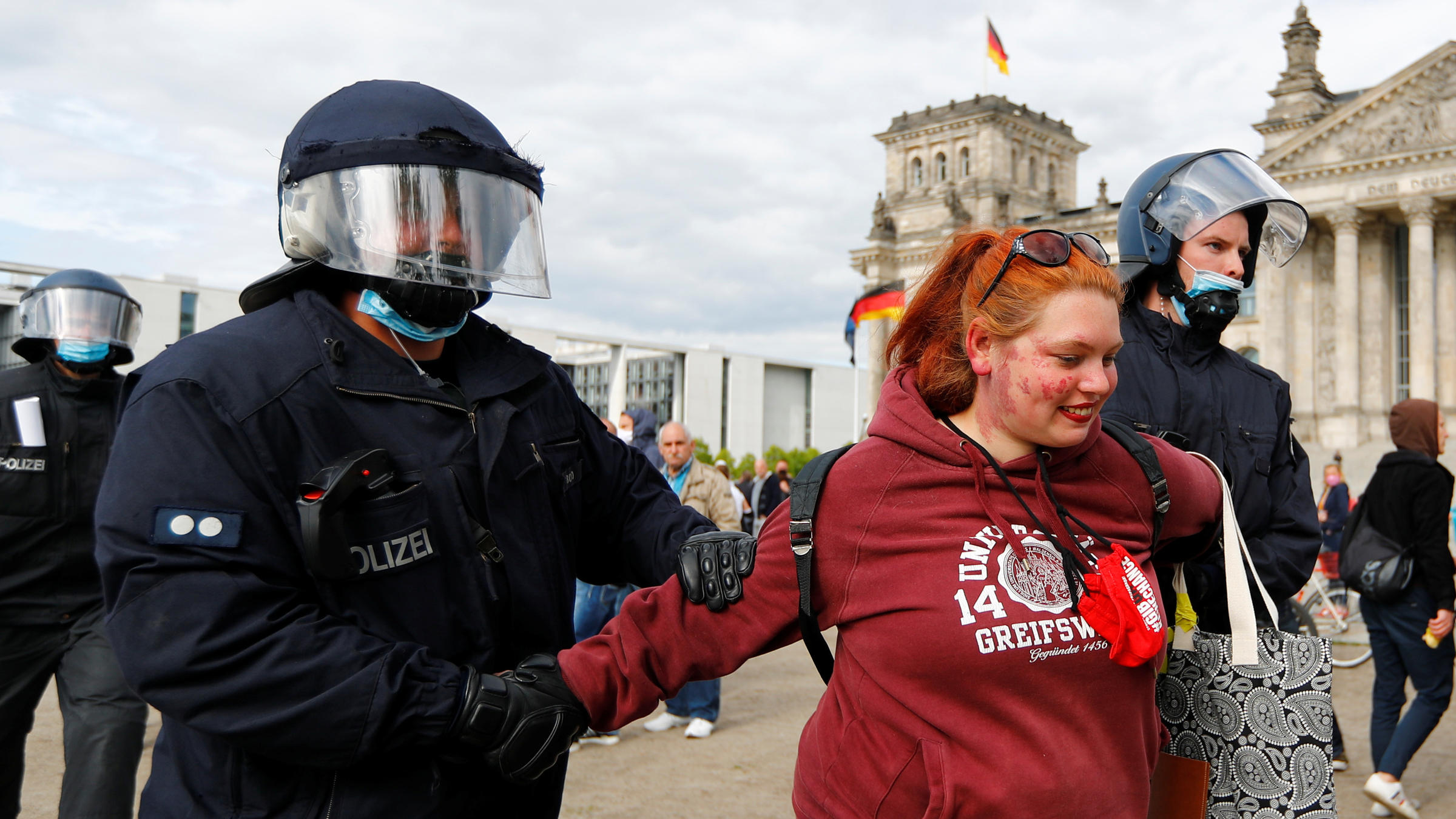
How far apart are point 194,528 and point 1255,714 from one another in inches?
79.4

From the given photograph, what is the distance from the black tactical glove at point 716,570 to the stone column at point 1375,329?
39766mm

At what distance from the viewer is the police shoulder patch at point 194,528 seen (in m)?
1.82

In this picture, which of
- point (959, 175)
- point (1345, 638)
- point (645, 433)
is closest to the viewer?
point (645, 433)

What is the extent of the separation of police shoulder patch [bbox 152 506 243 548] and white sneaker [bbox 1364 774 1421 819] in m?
5.45

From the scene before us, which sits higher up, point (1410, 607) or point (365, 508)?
point (365, 508)

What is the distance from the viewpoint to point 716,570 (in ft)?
7.10

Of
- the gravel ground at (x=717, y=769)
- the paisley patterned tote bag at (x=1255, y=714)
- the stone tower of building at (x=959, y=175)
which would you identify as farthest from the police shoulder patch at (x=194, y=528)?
the stone tower of building at (x=959, y=175)

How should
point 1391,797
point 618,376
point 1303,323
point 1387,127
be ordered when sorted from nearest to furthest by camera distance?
point 1391,797 → point 1387,127 → point 1303,323 → point 618,376

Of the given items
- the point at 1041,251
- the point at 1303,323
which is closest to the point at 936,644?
the point at 1041,251

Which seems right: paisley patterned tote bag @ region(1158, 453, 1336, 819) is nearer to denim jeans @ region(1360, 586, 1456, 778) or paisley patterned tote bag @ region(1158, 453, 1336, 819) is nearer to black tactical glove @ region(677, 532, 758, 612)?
black tactical glove @ region(677, 532, 758, 612)

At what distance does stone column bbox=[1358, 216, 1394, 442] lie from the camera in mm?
36781

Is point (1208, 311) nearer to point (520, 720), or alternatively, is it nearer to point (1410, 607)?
point (520, 720)

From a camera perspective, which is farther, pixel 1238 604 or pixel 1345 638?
pixel 1345 638

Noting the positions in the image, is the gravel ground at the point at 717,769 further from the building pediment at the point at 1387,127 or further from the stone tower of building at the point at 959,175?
the stone tower of building at the point at 959,175
